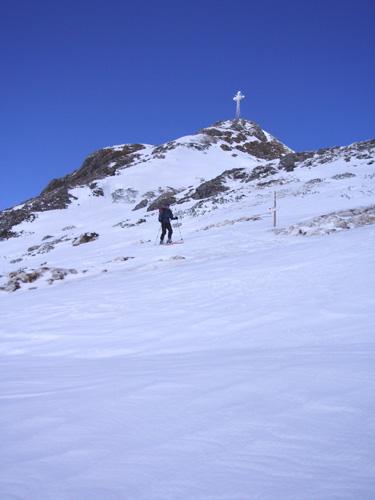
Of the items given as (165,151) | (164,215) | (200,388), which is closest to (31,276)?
(164,215)

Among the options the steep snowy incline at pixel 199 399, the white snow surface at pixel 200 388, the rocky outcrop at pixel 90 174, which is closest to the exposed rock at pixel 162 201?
the rocky outcrop at pixel 90 174

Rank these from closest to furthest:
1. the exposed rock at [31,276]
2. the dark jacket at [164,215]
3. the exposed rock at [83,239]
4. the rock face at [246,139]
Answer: the exposed rock at [31,276] → the dark jacket at [164,215] → the exposed rock at [83,239] → the rock face at [246,139]

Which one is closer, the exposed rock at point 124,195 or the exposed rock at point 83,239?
the exposed rock at point 83,239

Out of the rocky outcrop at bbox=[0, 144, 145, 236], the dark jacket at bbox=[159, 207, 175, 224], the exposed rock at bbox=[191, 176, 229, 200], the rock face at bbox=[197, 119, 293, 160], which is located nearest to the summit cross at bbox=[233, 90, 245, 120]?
the rock face at bbox=[197, 119, 293, 160]

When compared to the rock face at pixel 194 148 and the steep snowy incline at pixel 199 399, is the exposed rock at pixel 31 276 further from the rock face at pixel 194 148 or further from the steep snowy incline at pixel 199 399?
the rock face at pixel 194 148

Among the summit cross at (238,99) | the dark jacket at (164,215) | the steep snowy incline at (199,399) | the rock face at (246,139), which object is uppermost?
the summit cross at (238,99)

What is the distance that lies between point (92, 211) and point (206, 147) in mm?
29984

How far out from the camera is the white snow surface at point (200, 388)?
107 centimetres

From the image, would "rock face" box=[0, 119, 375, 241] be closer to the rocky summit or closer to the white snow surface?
the rocky summit

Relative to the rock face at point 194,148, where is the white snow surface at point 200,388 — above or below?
below

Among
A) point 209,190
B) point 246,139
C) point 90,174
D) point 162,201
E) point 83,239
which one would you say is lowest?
point 83,239

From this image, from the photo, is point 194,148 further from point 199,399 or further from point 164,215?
point 199,399

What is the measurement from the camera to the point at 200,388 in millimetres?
1808

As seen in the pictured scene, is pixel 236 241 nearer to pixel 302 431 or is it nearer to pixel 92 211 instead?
pixel 302 431
